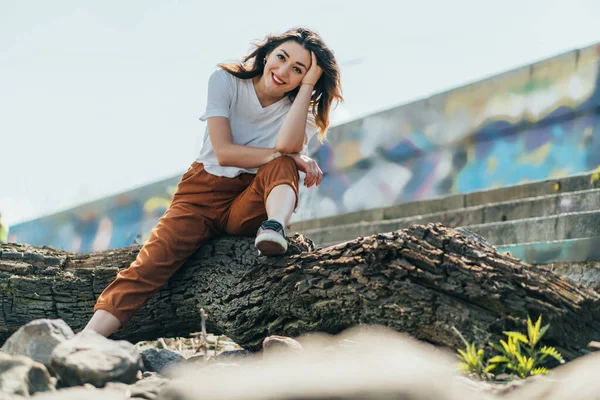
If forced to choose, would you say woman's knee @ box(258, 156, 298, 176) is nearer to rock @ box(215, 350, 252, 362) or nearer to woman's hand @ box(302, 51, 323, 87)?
woman's hand @ box(302, 51, 323, 87)

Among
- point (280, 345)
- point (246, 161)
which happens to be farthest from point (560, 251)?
point (280, 345)

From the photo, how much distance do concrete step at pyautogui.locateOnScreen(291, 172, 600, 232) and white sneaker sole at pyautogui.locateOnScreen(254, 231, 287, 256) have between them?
326 centimetres

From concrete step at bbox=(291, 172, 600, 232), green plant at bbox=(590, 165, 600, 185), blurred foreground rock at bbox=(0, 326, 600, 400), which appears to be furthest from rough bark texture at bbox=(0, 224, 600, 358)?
concrete step at bbox=(291, 172, 600, 232)

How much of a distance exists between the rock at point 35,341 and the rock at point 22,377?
268 millimetres

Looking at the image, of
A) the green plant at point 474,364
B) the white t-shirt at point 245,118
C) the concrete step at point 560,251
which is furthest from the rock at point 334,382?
the concrete step at point 560,251

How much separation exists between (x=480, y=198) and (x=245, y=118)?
322 cm

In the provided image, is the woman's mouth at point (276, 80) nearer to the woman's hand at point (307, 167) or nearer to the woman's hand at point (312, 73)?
the woman's hand at point (312, 73)

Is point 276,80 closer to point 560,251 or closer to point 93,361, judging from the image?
point 93,361

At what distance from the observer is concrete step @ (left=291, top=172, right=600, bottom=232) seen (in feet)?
18.9

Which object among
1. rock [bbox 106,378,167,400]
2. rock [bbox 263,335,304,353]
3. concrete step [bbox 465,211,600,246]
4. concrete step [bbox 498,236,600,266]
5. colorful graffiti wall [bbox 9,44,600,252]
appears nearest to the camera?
rock [bbox 106,378,167,400]

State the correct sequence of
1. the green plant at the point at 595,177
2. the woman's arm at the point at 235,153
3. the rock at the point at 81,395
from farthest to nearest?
the green plant at the point at 595,177 < the woman's arm at the point at 235,153 < the rock at the point at 81,395

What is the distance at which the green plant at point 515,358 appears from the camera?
96.2 inches

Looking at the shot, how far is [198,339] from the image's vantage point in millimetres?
4348

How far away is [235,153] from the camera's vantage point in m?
3.33
